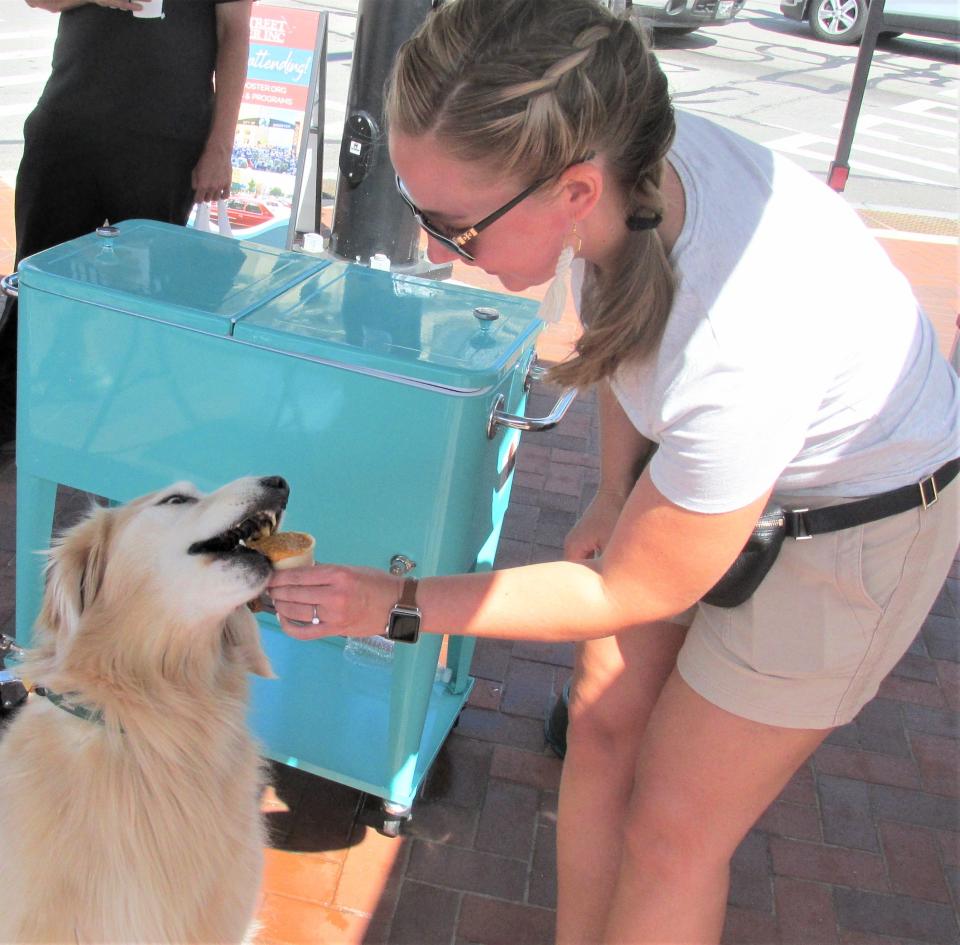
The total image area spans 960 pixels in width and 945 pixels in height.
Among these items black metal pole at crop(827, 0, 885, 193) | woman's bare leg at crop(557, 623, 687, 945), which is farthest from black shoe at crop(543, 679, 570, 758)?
black metal pole at crop(827, 0, 885, 193)

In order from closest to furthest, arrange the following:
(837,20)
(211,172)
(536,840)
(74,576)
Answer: (74,576), (536,840), (211,172), (837,20)

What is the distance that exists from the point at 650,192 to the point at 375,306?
40.2 inches

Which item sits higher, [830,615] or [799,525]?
[799,525]

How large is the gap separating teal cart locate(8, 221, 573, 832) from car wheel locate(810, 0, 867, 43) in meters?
14.6

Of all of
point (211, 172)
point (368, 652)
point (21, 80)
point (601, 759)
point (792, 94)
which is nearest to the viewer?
point (601, 759)

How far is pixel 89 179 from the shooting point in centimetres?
336

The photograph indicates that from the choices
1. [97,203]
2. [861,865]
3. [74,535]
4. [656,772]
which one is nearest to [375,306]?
[74,535]

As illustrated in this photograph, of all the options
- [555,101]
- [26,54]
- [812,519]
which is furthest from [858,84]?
[26,54]

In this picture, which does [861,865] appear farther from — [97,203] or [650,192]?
[97,203]

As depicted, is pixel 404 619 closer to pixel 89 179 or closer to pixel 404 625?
pixel 404 625

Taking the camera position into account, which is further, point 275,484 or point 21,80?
point 21,80

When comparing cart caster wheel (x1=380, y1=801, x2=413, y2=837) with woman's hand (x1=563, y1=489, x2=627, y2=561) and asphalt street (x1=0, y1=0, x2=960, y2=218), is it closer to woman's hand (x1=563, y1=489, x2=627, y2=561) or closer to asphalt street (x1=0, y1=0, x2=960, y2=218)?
woman's hand (x1=563, y1=489, x2=627, y2=561)

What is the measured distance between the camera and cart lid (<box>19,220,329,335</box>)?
211 centimetres

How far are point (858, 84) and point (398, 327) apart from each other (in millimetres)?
2844
